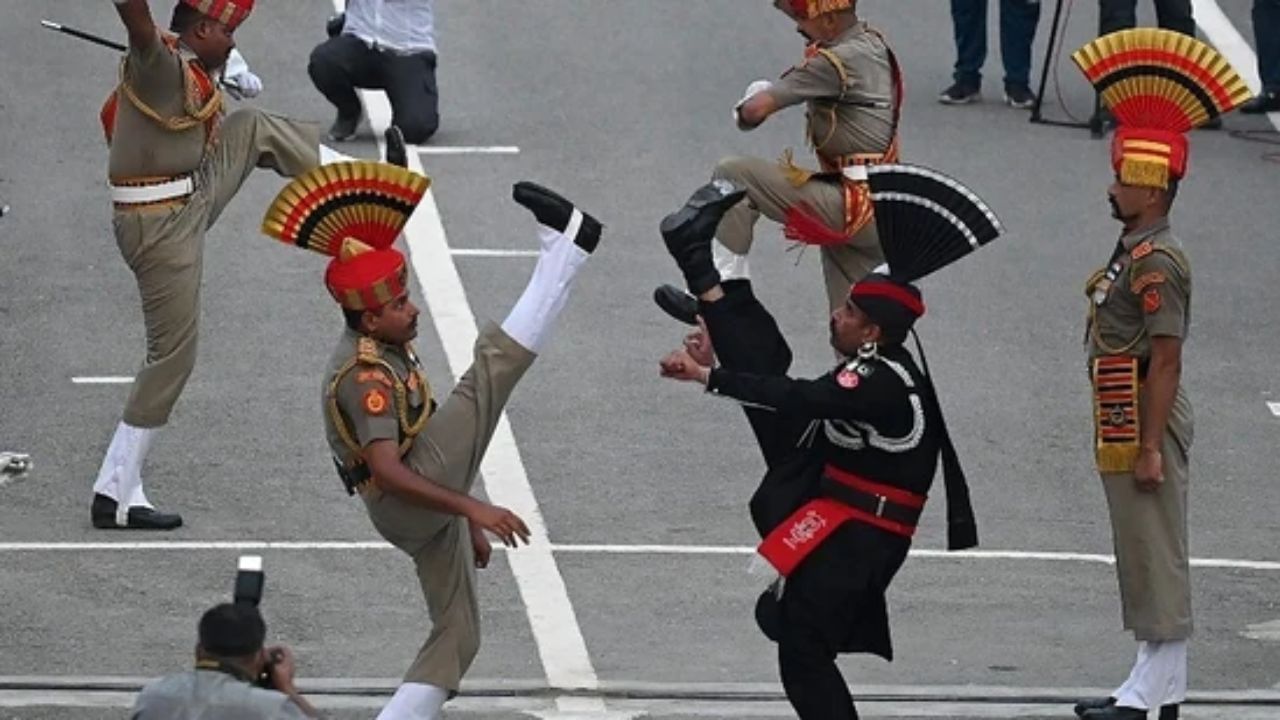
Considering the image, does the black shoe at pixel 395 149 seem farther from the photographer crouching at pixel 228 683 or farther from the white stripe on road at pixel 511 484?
the photographer crouching at pixel 228 683

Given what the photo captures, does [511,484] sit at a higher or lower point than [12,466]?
Result: lower

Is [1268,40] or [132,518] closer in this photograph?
[132,518]

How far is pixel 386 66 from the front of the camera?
18.2 meters

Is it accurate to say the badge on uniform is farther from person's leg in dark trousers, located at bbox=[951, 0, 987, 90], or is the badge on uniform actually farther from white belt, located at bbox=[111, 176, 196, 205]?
person's leg in dark trousers, located at bbox=[951, 0, 987, 90]

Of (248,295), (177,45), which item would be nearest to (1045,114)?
(248,295)

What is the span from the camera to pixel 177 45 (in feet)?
41.1

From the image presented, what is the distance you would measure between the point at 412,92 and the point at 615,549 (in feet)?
20.5

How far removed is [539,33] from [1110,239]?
17.1 ft

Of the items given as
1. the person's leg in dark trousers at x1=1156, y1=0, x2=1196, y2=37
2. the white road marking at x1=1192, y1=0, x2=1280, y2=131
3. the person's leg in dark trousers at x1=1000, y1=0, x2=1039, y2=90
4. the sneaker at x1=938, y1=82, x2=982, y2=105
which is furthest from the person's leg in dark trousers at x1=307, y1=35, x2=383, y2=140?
the white road marking at x1=1192, y1=0, x2=1280, y2=131

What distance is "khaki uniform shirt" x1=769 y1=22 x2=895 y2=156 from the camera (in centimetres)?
1222

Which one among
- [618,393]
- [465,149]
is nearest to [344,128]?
[465,149]

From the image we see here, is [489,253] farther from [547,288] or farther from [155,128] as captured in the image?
[547,288]

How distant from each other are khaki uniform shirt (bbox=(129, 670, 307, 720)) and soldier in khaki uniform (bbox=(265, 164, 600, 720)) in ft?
5.87

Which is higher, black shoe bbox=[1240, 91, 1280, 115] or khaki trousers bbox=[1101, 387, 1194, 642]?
khaki trousers bbox=[1101, 387, 1194, 642]
